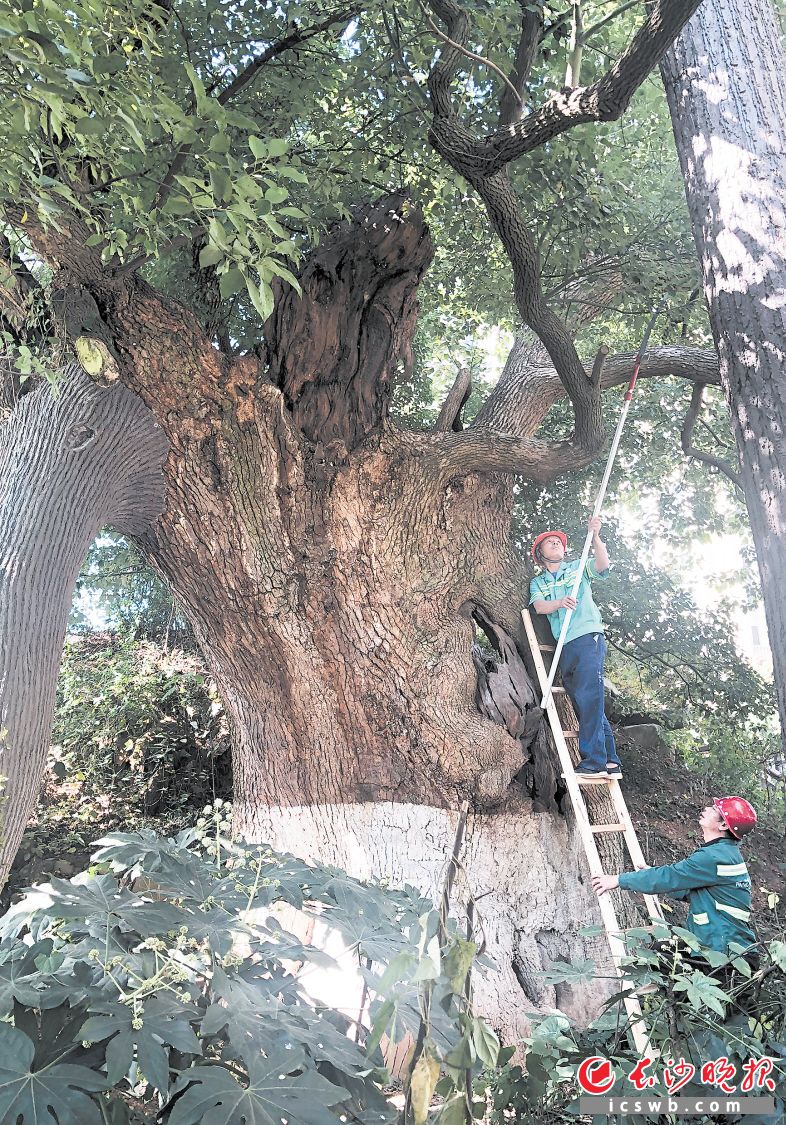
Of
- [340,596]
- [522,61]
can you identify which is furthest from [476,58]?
[340,596]

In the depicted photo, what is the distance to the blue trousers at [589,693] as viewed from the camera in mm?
4809

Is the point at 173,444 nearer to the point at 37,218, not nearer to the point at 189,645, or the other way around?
the point at 37,218

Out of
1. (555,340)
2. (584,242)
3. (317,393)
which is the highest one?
(584,242)

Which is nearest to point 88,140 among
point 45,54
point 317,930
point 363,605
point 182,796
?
point 45,54

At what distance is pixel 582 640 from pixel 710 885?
1924 millimetres

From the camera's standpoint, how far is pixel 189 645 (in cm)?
793

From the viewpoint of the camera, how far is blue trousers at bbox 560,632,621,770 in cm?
481

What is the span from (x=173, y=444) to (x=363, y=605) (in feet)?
4.44

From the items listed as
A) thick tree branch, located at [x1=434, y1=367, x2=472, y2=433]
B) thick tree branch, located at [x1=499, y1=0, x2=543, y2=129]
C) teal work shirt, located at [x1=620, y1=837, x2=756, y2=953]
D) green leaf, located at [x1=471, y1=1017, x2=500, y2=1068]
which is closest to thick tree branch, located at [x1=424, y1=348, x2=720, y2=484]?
thick tree branch, located at [x1=434, y1=367, x2=472, y2=433]

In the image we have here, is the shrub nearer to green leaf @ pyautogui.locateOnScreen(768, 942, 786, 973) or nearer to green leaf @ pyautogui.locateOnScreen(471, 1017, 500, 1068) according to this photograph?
green leaf @ pyautogui.locateOnScreen(471, 1017, 500, 1068)

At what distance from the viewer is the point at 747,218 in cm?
306

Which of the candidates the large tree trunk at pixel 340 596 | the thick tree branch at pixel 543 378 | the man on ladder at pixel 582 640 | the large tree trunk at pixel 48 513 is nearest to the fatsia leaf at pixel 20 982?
the large tree trunk at pixel 48 513

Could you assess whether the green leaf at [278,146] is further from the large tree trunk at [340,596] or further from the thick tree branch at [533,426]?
the thick tree branch at [533,426]

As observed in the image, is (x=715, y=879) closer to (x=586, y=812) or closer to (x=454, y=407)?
(x=586, y=812)
